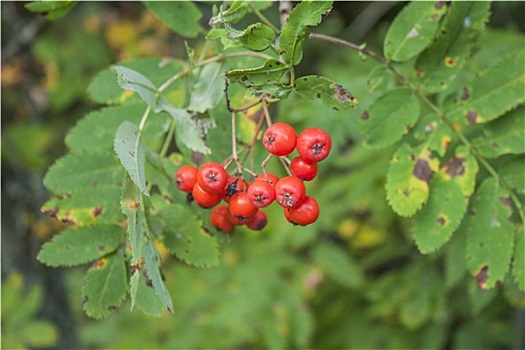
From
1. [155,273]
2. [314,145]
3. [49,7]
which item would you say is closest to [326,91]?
[314,145]

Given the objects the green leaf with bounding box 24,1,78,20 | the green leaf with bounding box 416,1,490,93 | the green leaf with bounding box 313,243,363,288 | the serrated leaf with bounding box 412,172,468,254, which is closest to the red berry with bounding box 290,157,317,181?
the serrated leaf with bounding box 412,172,468,254

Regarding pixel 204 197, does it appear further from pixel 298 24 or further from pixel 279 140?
pixel 298 24

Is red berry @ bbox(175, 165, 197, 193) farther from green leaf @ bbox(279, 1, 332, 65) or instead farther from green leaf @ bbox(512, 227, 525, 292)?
green leaf @ bbox(512, 227, 525, 292)

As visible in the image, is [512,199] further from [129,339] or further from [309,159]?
[129,339]

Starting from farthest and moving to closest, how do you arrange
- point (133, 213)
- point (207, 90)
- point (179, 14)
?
point (179, 14) < point (207, 90) < point (133, 213)

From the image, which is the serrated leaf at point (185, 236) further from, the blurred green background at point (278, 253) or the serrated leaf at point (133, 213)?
the blurred green background at point (278, 253)

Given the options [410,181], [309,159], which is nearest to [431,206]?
[410,181]
